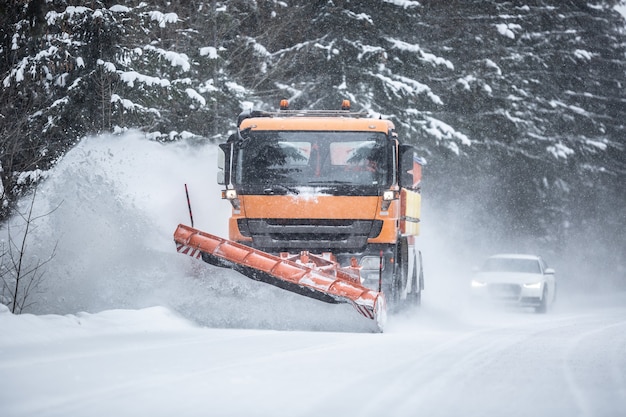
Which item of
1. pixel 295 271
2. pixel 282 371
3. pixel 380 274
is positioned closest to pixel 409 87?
pixel 380 274

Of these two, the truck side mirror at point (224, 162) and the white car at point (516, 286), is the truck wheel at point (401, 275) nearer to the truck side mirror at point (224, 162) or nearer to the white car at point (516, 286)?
the truck side mirror at point (224, 162)

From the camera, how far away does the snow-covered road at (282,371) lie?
6.48 m

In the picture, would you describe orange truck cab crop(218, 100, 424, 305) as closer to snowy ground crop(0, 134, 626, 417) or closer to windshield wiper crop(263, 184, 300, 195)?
windshield wiper crop(263, 184, 300, 195)

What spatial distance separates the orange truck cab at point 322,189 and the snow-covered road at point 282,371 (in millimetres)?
1792

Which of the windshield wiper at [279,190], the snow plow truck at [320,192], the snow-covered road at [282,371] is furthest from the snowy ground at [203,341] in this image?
the windshield wiper at [279,190]

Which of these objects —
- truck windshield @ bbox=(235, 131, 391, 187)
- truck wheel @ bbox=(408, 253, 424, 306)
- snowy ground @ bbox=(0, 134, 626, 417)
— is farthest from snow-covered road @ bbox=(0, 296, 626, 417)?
truck wheel @ bbox=(408, 253, 424, 306)

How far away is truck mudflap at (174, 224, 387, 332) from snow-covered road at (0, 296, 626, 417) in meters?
0.39

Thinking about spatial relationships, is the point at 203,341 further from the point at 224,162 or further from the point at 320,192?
the point at 224,162

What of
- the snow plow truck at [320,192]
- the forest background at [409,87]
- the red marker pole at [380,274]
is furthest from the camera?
the forest background at [409,87]

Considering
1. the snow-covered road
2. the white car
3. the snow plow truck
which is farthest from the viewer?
the white car

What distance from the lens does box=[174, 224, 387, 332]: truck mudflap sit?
11.8 metres

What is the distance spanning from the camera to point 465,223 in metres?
37.7

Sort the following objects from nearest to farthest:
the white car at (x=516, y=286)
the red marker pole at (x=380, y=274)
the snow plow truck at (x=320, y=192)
→ the red marker pole at (x=380, y=274)
the snow plow truck at (x=320, y=192)
the white car at (x=516, y=286)

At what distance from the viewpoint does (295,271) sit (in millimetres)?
12133
